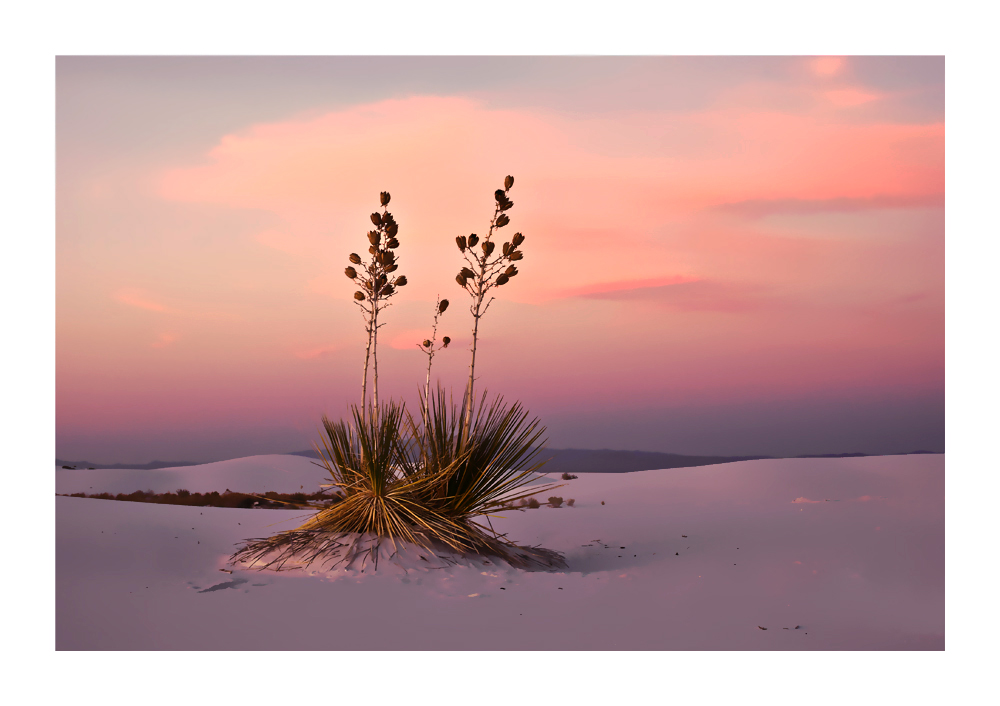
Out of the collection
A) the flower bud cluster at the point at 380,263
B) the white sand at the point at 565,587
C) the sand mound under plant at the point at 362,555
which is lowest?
the white sand at the point at 565,587

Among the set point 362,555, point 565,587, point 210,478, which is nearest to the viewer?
point 565,587

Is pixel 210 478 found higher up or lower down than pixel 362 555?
lower down

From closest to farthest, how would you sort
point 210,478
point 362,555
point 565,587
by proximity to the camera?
point 565,587
point 362,555
point 210,478

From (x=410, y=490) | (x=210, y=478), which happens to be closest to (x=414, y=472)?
(x=410, y=490)

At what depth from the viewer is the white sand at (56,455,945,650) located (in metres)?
4.44

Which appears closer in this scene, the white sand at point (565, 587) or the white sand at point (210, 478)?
the white sand at point (565, 587)

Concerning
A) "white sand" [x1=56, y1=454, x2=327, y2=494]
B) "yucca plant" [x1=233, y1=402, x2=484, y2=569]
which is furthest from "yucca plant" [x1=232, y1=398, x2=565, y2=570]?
"white sand" [x1=56, y1=454, x2=327, y2=494]

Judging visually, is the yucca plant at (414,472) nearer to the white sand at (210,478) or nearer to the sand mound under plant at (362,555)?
the sand mound under plant at (362,555)

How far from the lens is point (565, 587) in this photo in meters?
5.30

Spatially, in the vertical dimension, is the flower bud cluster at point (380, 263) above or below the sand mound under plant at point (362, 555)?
above

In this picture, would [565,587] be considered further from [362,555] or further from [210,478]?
[210,478]

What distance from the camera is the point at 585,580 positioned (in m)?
5.55

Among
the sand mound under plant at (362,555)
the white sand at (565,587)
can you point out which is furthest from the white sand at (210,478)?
the sand mound under plant at (362,555)

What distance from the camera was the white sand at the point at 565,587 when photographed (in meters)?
4.44
